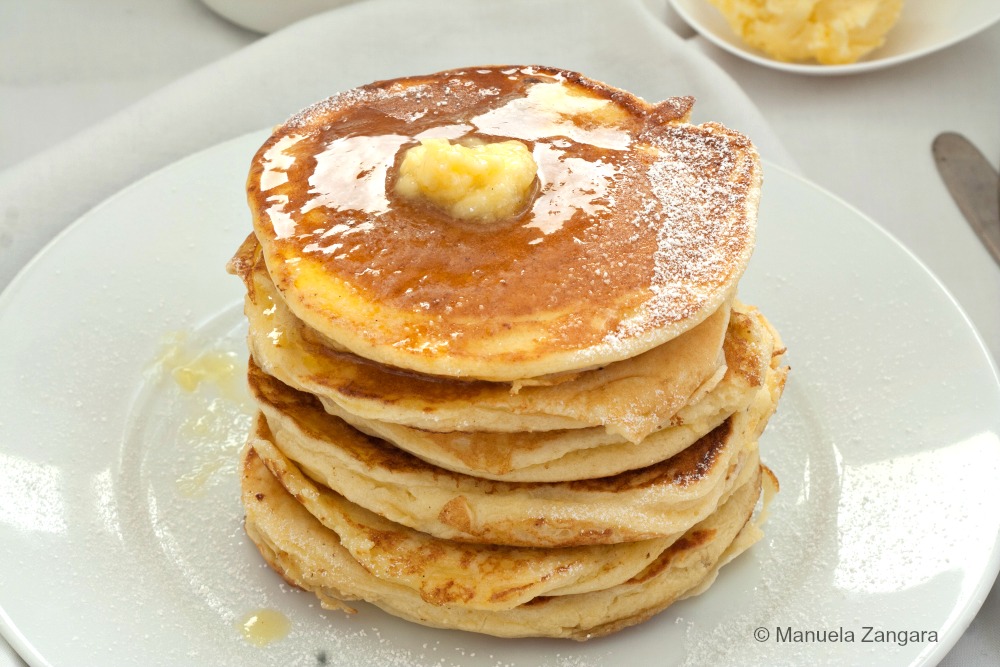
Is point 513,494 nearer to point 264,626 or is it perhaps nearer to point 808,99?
point 264,626

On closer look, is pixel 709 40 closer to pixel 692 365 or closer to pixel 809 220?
pixel 809 220

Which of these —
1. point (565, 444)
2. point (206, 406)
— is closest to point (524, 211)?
point (565, 444)

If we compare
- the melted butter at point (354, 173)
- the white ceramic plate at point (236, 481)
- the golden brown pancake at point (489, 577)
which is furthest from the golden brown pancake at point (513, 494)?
the melted butter at point (354, 173)

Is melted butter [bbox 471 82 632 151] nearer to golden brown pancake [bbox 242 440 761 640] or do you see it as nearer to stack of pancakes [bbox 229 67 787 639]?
stack of pancakes [bbox 229 67 787 639]

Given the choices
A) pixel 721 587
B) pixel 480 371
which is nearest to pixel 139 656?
pixel 480 371

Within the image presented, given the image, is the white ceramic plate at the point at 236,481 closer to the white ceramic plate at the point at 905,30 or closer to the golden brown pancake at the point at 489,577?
the golden brown pancake at the point at 489,577
